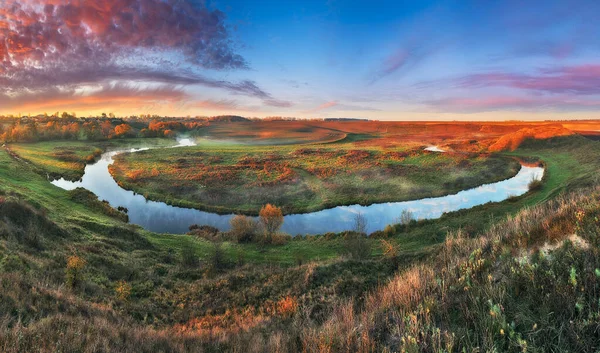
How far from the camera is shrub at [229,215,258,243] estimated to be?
3359cm

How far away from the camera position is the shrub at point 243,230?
33594 mm

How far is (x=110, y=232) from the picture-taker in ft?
95.5

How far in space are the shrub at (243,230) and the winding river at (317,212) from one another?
647 cm

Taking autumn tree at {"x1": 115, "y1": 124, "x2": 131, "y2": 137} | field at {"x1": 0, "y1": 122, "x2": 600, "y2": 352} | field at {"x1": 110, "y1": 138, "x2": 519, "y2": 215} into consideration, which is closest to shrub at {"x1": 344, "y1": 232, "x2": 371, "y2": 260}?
field at {"x1": 0, "y1": 122, "x2": 600, "y2": 352}

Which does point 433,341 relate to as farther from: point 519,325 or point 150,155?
point 150,155

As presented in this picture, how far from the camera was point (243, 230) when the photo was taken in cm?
3412

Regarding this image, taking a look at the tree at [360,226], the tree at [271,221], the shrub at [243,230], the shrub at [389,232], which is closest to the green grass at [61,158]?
the shrub at [243,230]

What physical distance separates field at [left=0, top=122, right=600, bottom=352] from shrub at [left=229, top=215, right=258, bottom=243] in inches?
71.8

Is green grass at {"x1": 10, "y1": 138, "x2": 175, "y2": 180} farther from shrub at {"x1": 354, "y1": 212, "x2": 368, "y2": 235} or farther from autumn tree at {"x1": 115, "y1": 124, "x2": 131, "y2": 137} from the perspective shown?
shrub at {"x1": 354, "y1": 212, "x2": 368, "y2": 235}

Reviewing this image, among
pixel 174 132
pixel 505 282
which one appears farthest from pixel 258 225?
pixel 174 132

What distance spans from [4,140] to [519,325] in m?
143

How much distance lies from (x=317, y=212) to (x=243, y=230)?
1649cm

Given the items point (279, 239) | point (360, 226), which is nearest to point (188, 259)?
point (279, 239)

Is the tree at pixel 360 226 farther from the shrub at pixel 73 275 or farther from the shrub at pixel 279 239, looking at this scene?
the shrub at pixel 73 275
